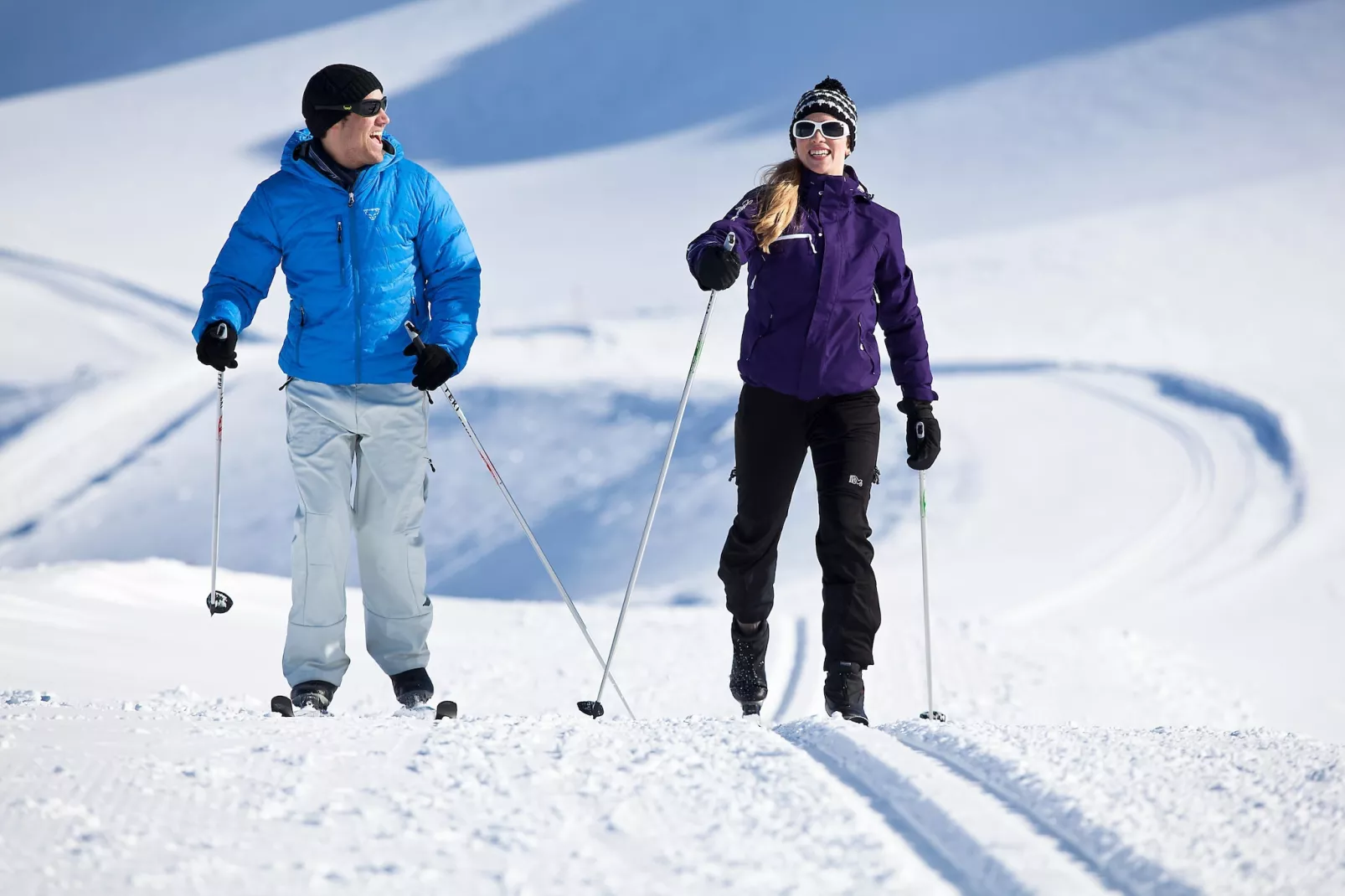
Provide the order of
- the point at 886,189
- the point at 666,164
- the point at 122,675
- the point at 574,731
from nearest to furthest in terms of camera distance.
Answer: the point at 574,731, the point at 122,675, the point at 886,189, the point at 666,164

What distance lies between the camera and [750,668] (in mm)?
3973

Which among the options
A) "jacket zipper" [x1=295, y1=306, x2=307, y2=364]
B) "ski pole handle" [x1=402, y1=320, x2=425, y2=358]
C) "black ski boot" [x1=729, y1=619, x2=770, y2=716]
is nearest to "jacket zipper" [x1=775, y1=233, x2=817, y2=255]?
"ski pole handle" [x1=402, y1=320, x2=425, y2=358]

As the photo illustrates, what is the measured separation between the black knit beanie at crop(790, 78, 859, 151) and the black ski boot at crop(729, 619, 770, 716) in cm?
138

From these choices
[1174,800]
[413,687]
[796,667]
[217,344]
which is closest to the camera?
[1174,800]

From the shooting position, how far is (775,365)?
3.75 metres

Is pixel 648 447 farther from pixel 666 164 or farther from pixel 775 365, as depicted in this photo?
pixel 666 164

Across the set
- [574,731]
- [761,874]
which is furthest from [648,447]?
[761,874]

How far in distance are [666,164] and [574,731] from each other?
19.0 metres

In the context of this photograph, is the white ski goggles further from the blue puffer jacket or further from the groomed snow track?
the groomed snow track

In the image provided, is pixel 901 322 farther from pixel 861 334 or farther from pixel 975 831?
pixel 975 831

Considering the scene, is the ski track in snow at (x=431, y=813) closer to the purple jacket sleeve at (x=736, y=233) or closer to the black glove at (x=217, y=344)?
the black glove at (x=217, y=344)

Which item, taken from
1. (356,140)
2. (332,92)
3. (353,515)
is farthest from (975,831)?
(332,92)

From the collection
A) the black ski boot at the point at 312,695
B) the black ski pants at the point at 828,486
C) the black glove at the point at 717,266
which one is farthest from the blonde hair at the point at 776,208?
the black ski boot at the point at 312,695

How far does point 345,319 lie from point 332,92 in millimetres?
592
